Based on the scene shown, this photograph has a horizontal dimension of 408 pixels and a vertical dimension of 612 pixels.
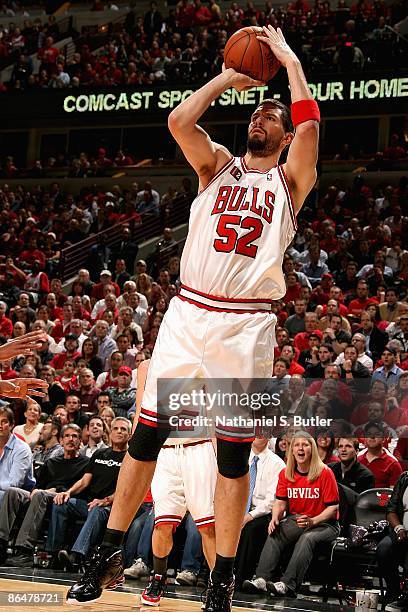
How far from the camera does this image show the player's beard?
16.3ft

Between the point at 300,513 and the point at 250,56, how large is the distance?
4.56 meters

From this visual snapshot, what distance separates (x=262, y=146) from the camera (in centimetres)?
497

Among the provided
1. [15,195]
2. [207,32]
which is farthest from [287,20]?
[15,195]

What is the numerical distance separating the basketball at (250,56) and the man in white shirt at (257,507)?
4301 mm

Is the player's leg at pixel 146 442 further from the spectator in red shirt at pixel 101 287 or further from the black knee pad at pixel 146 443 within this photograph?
the spectator in red shirt at pixel 101 287

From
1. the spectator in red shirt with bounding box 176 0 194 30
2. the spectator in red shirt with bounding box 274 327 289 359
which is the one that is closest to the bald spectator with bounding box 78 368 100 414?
the spectator in red shirt with bounding box 274 327 289 359

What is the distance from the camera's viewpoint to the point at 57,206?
2086cm

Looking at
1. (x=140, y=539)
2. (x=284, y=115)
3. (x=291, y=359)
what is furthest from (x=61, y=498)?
(x=284, y=115)

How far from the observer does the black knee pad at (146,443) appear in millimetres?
4645

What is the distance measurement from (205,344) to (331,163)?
16.3m

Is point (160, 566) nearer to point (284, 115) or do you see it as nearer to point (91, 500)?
point (91, 500)

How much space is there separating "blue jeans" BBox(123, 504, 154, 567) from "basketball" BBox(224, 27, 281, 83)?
15.7 feet

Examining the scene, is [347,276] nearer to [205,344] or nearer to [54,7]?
[205,344]

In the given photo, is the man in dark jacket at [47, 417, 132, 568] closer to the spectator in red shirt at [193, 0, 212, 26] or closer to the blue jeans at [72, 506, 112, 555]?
the blue jeans at [72, 506, 112, 555]
